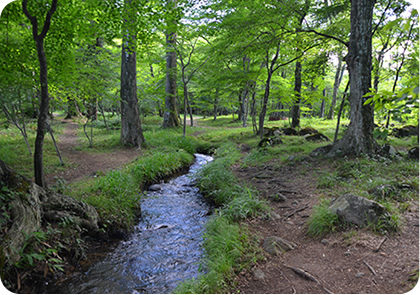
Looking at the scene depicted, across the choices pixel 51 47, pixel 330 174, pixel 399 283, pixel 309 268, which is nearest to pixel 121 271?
pixel 309 268

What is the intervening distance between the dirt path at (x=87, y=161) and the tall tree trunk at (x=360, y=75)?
709cm

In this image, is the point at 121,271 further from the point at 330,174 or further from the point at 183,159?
the point at 183,159

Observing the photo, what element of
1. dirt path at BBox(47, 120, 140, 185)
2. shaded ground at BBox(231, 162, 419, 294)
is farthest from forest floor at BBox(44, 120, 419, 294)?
dirt path at BBox(47, 120, 140, 185)

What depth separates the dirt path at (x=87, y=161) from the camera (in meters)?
6.58

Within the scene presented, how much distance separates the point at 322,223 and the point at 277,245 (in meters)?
0.82

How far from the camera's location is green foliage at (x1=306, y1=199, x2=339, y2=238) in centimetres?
373

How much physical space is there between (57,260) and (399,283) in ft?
13.6

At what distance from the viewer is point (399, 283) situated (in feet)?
8.25

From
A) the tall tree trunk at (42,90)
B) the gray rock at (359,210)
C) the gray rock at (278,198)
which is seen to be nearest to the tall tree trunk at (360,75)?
the gray rock at (278,198)

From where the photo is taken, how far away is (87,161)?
8125mm

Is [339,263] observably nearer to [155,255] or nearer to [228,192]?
[155,255]

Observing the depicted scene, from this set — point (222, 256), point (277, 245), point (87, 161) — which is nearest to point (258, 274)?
point (222, 256)

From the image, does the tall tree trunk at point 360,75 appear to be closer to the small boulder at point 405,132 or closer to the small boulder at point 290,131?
the small boulder at point 405,132

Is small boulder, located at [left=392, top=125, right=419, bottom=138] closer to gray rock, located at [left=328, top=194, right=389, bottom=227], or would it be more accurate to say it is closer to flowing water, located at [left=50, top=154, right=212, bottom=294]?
gray rock, located at [left=328, top=194, right=389, bottom=227]
